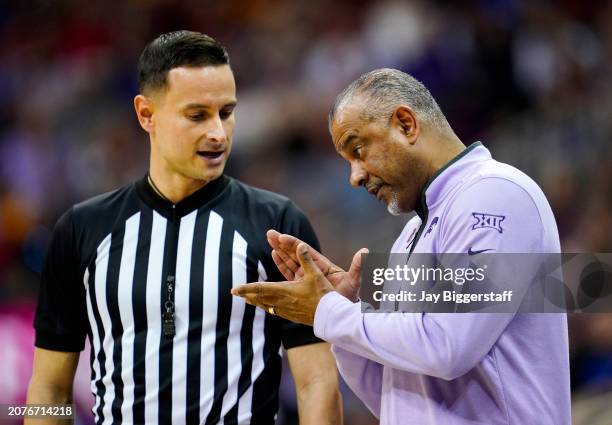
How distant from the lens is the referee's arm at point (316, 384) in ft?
10.2

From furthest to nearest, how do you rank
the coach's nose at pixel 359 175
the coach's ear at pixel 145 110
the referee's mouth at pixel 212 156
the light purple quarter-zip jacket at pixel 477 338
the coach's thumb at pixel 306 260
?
the coach's ear at pixel 145 110 → the referee's mouth at pixel 212 156 → the coach's nose at pixel 359 175 → the coach's thumb at pixel 306 260 → the light purple quarter-zip jacket at pixel 477 338

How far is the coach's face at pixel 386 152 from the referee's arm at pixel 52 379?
1.29 m

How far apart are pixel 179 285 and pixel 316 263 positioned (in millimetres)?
595

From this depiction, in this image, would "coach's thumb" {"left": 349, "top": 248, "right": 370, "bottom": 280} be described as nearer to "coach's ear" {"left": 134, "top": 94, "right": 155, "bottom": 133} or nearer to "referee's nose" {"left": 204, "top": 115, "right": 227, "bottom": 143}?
"referee's nose" {"left": 204, "top": 115, "right": 227, "bottom": 143}

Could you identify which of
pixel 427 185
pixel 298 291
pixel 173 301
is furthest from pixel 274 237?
pixel 173 301

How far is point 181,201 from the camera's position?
3.34m

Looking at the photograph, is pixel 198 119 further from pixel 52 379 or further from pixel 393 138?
pixel 52 379

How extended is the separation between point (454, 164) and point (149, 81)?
4.04 ft

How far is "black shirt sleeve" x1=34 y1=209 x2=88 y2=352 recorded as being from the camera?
10.8 ft

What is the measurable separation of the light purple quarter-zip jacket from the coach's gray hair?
0.22m

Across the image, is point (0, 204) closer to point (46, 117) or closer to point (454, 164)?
point (46, 117)

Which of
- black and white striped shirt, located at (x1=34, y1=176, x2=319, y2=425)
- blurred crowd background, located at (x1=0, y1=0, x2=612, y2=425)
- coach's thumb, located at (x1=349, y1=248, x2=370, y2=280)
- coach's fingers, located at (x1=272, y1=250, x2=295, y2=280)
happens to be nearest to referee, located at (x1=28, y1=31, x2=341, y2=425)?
black and white striped shirt, located at (x1=34, y1=176, x2=319, y2=425)

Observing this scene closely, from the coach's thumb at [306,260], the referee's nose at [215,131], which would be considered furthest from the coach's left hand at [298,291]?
the referee's nose at [215,131]

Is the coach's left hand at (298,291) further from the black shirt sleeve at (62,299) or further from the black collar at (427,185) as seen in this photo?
the black shirt sleeve at (62,299)
